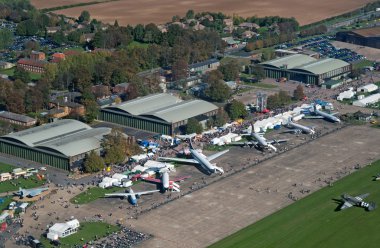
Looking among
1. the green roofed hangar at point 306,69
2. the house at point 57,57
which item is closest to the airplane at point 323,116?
the green roofed hangar at point 306,69

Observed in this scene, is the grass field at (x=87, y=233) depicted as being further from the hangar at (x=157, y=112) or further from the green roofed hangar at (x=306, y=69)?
the green roofed hangar at (x=306, y=69)

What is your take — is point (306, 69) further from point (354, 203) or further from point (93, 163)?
point (354, 203)

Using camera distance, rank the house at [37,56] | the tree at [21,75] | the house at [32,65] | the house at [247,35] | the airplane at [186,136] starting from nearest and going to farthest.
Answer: the airplane at [186,136], the tree at [21,75], the house at [32,65], the house at [37,56], the house at [247,35]

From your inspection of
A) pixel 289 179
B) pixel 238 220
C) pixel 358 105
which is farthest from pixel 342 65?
pixel 238 220

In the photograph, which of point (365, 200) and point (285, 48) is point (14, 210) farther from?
point (285, 48)

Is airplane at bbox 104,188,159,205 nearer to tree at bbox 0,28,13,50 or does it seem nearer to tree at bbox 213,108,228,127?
tree at bbox 213,108,228,127

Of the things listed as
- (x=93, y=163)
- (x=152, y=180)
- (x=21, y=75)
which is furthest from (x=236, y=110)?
(x=21, y=75)
